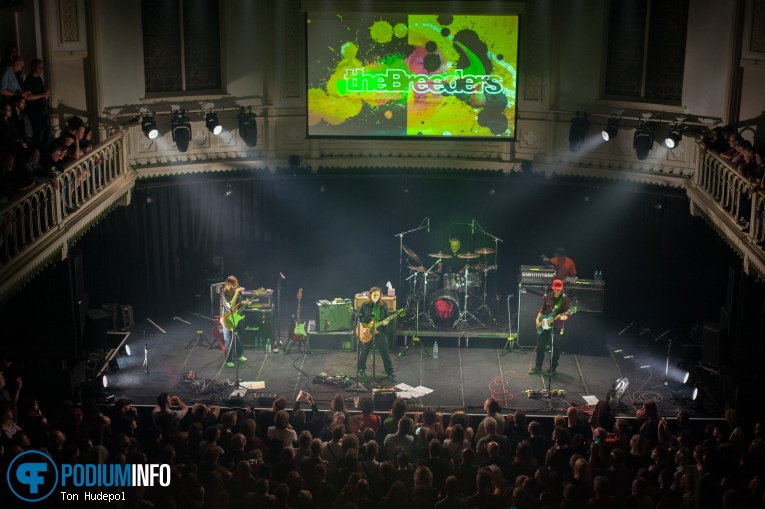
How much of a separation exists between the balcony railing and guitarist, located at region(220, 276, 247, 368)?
2.41 metres

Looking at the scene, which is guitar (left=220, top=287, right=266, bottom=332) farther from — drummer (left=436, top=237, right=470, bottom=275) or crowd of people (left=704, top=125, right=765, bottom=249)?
crowd of people (left=704, top=125, right=765, bottom=249)

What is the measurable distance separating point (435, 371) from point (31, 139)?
298 inches

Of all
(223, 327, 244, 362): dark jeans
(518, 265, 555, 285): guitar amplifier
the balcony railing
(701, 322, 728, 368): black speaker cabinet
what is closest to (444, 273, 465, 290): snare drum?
(518, 265, 555, 285): guitar amplifier

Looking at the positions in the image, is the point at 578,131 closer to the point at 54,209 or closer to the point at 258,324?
the point at 258,324

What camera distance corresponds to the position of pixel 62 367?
14.6 m

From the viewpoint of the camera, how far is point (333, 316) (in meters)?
17.4

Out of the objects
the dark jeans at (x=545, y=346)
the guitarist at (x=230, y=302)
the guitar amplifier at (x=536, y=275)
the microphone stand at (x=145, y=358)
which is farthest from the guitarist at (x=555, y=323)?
the microphone stand at (x=145, y=358)

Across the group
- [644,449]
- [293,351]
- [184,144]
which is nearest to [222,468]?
[644,449]

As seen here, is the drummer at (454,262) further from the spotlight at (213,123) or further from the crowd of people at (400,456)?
the crowd of people at (400,456)

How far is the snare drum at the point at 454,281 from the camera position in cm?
1773

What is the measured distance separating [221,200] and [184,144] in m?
1.80

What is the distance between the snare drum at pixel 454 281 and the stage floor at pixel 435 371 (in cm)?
86

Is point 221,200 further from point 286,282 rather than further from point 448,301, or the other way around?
point 448,301

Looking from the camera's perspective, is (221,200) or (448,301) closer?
(448,301)
